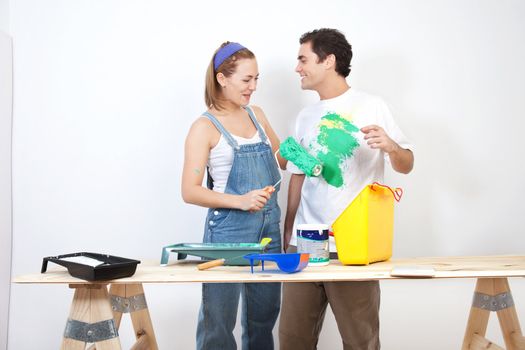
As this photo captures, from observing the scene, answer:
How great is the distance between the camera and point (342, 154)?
229 cm

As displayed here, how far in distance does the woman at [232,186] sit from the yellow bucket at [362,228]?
0.35 meters

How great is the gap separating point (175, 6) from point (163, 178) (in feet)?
2.81

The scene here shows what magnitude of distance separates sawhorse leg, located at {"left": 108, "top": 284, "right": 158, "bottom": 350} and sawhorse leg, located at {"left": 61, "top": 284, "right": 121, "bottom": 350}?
12.4 inches

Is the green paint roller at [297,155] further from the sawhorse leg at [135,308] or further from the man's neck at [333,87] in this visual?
the sawhorse leg at [135,308]

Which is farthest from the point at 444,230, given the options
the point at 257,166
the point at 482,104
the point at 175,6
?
the point at 175,6

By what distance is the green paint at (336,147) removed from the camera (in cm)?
228

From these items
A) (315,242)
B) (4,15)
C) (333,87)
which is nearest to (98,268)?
(315,242)

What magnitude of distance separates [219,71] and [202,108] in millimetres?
692

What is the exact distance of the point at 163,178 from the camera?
3070mm

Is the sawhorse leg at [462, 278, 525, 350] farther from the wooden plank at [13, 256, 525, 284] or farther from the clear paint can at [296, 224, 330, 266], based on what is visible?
the clear paint can at [296, 224, 330, 266]

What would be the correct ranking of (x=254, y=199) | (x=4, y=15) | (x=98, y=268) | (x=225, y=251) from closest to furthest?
(x=98, y=268) < (x=225, y=251) < (x=254, y=199) < (x=4, y=15)

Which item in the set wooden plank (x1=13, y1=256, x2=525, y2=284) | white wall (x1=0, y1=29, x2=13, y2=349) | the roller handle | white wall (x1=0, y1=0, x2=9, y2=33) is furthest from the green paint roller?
white wall (x1=0, y1=0, x2=9, y2=33)

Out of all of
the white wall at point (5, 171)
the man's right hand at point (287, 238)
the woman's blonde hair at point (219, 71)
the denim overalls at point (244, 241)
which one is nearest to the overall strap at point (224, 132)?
the denim overalls at point (244, 241)

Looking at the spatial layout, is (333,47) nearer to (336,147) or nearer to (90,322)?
(336,147)
